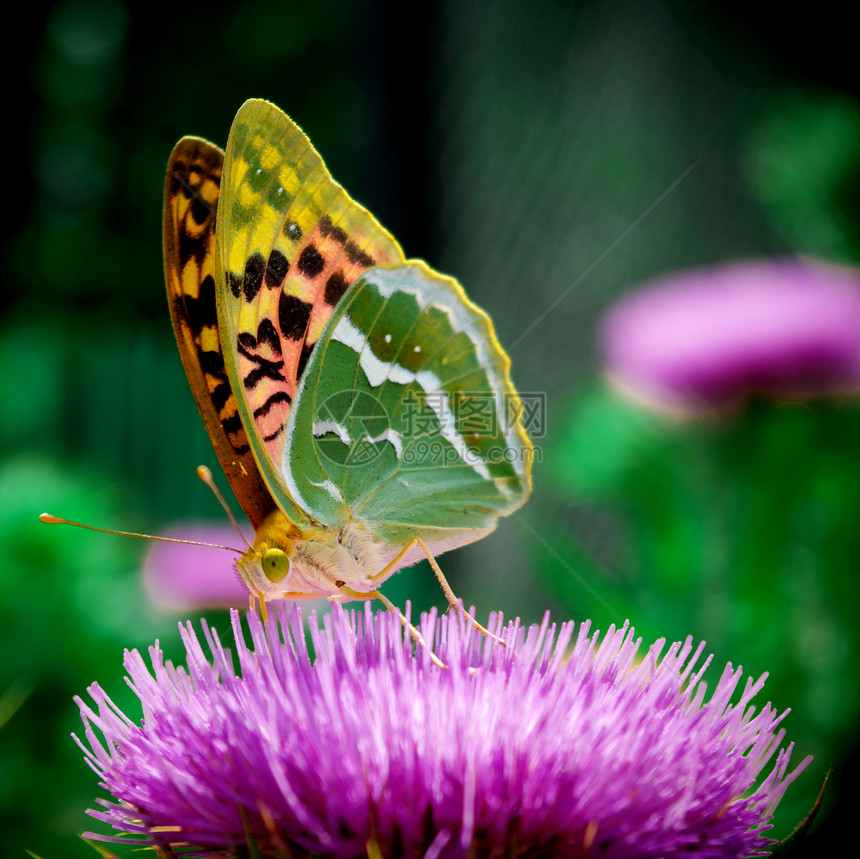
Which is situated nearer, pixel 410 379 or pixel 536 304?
pixel 410 379

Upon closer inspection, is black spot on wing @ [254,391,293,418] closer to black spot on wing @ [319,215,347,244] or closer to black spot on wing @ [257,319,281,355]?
black spot on wing @ [257,319,281,355]

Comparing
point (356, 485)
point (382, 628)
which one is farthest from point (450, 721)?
point (356, 485)

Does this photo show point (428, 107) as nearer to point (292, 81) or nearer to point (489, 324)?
point (489, 324)

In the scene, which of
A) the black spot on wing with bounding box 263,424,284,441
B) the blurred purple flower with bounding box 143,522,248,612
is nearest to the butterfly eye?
the black spot on wing with bounding box 263,424,284,441

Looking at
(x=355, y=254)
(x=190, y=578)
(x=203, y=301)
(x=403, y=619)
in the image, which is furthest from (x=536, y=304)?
(x=403, y=619)

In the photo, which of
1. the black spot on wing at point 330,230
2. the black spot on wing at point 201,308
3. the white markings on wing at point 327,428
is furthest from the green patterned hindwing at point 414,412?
the black spot on wing at point 201,308

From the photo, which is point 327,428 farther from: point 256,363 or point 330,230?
point 330,230
